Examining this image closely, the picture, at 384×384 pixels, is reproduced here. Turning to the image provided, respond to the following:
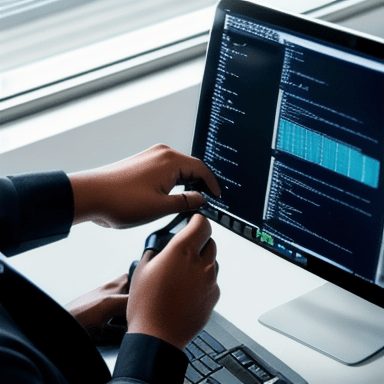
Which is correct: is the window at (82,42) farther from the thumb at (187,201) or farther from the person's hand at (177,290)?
the person's hand at (177,290)

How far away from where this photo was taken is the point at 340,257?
87cm

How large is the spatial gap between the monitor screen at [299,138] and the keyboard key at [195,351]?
192mm

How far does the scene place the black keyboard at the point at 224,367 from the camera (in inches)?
32.0

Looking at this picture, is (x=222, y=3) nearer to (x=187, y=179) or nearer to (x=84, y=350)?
(x=187, y=179)

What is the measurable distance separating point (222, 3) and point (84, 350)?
1.71 feet

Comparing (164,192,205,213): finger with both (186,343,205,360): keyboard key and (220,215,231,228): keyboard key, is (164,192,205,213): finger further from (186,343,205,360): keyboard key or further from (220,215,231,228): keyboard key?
(186,343,205,360): keyboard key

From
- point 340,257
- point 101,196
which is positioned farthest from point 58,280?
point 340,257

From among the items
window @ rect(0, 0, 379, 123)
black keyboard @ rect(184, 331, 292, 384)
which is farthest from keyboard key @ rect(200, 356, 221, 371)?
window @ rect(0, 0, 379, 123)

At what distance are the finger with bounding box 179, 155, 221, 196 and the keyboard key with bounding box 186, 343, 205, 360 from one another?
0.83 ft

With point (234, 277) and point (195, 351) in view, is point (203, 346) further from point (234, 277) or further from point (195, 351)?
point (234, 277)

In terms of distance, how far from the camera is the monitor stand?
35.4 inches

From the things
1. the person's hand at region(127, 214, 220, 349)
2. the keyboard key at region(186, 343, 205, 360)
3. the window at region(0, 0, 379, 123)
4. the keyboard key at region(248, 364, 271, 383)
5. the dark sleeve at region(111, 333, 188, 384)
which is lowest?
the keyboard key at region(186, 343, 205, 360)

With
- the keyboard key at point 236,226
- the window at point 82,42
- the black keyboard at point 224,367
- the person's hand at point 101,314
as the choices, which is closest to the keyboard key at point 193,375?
the black keyboard at point 224,367

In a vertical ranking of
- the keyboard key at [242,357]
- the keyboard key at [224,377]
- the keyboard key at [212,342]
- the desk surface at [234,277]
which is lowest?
the desk surface at [234,277]
